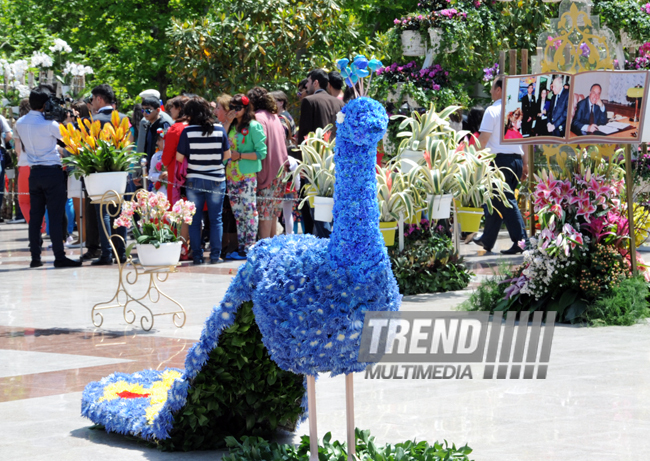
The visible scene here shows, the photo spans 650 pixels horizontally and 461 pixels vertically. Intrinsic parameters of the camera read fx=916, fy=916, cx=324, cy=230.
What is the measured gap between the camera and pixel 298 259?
11.8 feet

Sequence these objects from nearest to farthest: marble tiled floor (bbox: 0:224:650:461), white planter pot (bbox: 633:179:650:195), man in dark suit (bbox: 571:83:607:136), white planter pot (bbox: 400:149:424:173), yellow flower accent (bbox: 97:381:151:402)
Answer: marble tiled floor (bbox: 0:224:650:461)
yellow flower accent (bbox: 97:381:151:402)
man in dark suit (bbox: 571:83:607:136)
white planter pot (bbox: 400:149:424:173)
white planter pot (bbox: 633:179:650:195)

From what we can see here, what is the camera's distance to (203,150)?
34.4ft

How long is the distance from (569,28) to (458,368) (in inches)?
144

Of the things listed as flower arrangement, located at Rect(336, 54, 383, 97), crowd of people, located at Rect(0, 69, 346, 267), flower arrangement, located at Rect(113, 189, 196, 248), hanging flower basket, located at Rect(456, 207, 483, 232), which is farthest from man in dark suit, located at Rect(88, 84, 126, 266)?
flower arrangement, located at Rect(336, 54, 383, 97)

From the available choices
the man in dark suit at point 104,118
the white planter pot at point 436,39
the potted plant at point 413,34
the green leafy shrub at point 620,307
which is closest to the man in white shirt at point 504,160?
the white planter pot at point 436,39

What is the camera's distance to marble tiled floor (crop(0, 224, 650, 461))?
4.23 meters

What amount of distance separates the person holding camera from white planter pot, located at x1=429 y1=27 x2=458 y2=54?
6416 mm

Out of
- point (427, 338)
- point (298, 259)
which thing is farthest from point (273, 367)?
point (427, 338)

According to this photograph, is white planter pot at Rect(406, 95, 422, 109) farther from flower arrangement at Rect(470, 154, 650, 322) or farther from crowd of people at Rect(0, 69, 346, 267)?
flower arrangement at Rect(470, 154, 650, 322)

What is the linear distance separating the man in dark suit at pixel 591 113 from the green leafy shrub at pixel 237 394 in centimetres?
422

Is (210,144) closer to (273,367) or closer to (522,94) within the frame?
(522,94)

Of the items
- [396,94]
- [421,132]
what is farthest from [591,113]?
[396,94]

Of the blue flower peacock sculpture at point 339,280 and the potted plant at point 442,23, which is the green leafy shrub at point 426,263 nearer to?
the blue flower peacock sculpture at point 339,280

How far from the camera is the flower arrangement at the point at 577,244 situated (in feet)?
23.6
